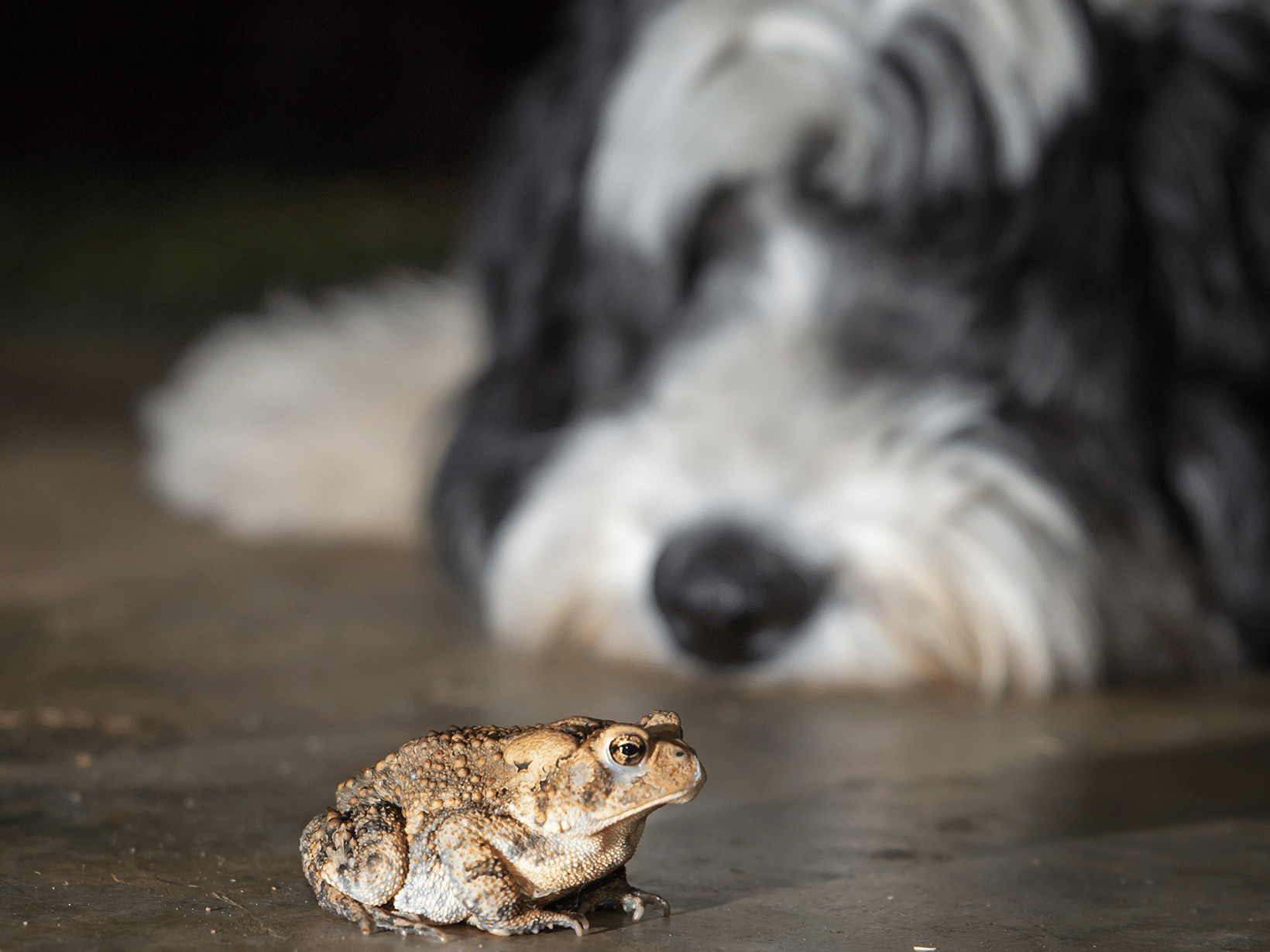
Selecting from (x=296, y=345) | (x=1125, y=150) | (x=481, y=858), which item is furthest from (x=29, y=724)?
(x=296, y=345)

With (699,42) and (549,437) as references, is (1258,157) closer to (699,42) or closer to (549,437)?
(699,42)

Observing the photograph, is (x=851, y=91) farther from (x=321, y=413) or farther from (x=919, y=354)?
(x=321, y=413)

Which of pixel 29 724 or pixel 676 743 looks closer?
pixel 676 743

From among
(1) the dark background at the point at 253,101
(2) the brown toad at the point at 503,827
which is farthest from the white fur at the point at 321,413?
(1) the dark background at the point at 253,101

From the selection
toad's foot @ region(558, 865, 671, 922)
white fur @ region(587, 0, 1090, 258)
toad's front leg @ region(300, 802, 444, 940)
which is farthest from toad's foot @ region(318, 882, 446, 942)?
white fur @ region(587, 0, 1090, 258)

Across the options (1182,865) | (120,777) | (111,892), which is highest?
(120,777)

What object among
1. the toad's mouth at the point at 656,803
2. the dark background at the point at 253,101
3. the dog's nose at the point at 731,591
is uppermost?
the dark background at the point at 253,101

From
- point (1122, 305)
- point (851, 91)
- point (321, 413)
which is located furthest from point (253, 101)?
point (1122, 305)

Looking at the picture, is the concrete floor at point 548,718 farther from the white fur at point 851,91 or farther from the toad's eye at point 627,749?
the white fur at point 851,91
